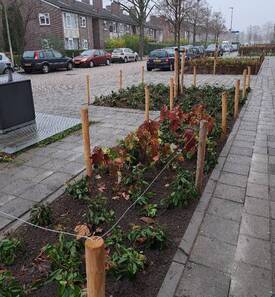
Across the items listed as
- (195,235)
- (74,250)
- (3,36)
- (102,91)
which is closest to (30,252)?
(74,250)

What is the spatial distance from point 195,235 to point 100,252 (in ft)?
6.25

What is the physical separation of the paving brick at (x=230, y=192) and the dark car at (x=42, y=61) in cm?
1901

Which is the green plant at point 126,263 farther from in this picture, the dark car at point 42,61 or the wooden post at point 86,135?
the dark car at point 42,61

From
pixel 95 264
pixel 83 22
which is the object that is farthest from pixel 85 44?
pixel 95 264

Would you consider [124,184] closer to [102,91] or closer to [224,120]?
[224,120]

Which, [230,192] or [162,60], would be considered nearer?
[230,192]

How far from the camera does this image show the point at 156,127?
461 cm

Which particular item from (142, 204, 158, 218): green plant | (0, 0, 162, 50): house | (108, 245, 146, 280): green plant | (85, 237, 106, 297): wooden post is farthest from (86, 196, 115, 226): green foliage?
(0, 0, 162, 50): house

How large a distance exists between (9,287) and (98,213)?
47.0 inches

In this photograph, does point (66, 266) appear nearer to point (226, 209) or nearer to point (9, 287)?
point (9, 287)

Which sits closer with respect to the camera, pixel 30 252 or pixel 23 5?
pixel 30 252

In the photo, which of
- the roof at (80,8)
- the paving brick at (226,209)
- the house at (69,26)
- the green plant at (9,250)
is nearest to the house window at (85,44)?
the house at (69,26)

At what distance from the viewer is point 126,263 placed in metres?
2.56

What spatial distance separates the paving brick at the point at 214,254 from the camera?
110 inches
